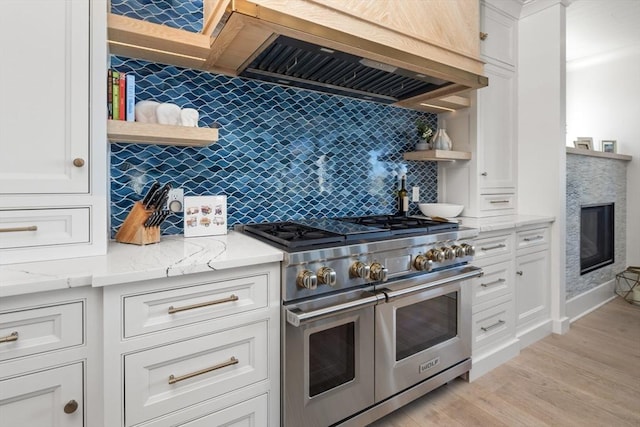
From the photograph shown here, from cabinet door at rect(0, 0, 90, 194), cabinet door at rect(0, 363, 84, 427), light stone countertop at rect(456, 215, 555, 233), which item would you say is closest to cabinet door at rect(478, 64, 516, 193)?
light stone countertop at rect(456, 215, 555, 233)

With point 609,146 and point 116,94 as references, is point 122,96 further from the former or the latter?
point 609,146

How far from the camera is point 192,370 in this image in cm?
118

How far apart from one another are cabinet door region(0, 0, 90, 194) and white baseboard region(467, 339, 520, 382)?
2.31m

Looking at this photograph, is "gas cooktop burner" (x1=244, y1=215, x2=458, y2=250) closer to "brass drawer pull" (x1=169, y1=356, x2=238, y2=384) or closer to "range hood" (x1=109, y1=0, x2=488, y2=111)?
"brass drawer pull" (x1=169, y1=356, x2=238, y2=384)

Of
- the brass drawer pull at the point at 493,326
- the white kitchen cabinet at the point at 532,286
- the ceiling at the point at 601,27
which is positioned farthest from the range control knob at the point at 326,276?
the ceiling at the point at 601,27

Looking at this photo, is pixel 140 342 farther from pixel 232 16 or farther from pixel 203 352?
pixel 232 16

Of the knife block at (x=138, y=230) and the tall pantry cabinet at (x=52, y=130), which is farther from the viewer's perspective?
the knife block at (x=138, y=230)

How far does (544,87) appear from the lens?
2.78 metres

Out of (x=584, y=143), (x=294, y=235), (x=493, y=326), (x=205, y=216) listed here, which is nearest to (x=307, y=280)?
(x=294, y=235)

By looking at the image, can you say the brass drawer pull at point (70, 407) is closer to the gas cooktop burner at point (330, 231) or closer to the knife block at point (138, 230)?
the knife block at point (138, 230)

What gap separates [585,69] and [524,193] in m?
2.66

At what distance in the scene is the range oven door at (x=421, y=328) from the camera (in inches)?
64.5

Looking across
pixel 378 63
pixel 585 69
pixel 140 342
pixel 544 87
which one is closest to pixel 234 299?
pixel 140 342

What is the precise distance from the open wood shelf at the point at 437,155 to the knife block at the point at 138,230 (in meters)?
1.82
